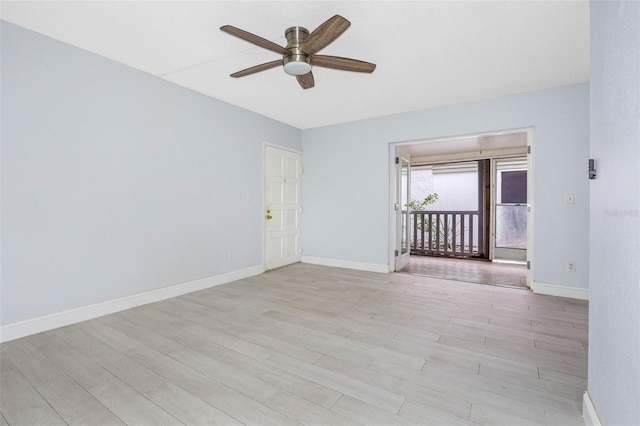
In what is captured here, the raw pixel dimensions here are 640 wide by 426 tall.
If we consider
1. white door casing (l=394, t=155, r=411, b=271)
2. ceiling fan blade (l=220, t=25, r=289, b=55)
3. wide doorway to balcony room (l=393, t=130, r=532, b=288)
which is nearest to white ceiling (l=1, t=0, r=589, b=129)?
ceiling fan blade (l=220, t=25, r=289, b=55)

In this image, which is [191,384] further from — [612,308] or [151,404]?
[612,308]

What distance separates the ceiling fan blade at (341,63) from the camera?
7.39 feet

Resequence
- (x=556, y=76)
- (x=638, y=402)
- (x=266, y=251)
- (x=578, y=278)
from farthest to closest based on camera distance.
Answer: (x=266, y=251), (x=578, y=278), (x=556, y=76), (x=638, y=402)

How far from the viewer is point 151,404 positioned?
1.53 m

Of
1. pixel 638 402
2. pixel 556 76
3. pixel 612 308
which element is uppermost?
pixel 556 76

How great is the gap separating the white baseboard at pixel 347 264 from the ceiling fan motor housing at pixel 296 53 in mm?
3339

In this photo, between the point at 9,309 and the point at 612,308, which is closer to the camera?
the point at 612,308

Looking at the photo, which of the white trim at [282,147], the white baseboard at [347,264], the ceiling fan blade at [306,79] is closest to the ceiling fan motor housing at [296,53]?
the ceiling fan blade at [306,79]

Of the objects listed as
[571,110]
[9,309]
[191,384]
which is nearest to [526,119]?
[571,110]

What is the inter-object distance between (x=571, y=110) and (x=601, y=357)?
3331 mm

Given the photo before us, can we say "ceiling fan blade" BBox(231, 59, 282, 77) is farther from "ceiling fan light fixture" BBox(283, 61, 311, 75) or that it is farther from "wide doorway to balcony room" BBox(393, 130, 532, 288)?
"wide doorway to balcony room" BBox(393, 130, 532, 288)

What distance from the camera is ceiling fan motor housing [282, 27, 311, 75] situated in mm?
2197

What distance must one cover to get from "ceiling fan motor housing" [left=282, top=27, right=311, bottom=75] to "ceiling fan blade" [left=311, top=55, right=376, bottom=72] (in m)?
0.09

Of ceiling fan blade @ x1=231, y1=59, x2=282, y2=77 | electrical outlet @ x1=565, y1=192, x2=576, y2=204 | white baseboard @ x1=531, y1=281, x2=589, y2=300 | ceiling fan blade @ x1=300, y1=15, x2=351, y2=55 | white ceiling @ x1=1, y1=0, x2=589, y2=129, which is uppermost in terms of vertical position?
white ceiling @ x1=1, y1=0, x2=589, y2=129
